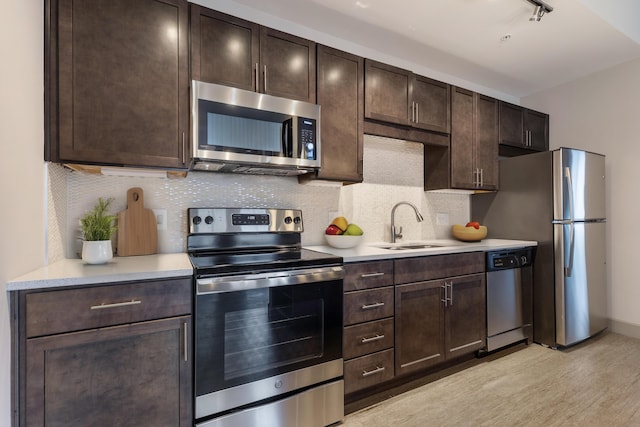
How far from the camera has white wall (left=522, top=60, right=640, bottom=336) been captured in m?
2.96

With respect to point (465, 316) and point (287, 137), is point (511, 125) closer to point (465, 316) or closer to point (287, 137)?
point (465, 316)

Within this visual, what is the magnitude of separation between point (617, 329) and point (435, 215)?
2.03 meters

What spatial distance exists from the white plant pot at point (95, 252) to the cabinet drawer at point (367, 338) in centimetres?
133

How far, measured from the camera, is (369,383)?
1952mm

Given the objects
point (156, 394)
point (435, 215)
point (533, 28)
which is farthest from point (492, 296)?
point (156, 394)

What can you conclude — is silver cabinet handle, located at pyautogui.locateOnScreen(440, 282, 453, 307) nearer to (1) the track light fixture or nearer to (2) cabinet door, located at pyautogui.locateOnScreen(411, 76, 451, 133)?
(2) cabinet door, located at pyautogui.locateOnScreen(411, 76, 451, 133)

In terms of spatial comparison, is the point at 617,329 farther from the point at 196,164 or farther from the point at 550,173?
the point at 196,164

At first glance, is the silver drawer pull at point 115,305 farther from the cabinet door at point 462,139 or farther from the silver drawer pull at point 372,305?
the cabinet door at point 462,139

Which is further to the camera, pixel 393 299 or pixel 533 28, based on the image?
pixel 533 28

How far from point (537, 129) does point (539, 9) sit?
5.57 ft

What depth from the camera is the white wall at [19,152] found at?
1116 millimetres

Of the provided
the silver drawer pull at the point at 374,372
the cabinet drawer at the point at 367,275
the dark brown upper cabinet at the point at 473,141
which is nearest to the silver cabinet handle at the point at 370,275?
the cabinet drawer at the point at 367,275

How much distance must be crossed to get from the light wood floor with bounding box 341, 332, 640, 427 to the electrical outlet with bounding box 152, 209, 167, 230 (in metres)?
1.60

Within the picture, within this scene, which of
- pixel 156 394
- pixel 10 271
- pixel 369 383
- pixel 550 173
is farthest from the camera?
pixel 550 173
